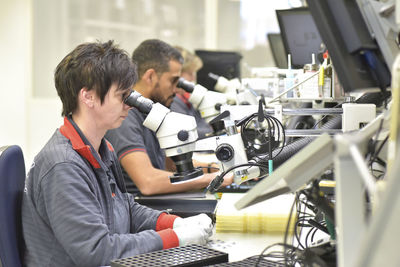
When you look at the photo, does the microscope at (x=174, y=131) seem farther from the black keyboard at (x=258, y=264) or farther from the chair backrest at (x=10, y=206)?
the black keyboard at (x=258, y=264)

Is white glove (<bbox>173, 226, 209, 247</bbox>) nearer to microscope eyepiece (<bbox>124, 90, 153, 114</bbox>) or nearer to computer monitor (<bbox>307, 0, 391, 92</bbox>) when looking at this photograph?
microscope eyepiece (<bbox>124, 90, 153, 114</bbox>)

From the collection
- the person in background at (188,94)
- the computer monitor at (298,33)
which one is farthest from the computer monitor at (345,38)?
the person in background at (188,94)

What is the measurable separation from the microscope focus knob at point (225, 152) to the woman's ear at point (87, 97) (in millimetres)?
424

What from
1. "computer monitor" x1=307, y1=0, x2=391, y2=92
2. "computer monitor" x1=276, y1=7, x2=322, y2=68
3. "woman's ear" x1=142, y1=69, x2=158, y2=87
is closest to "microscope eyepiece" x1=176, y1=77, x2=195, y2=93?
"woman's ear" x1=142, y1=69, x2=158, y2=87

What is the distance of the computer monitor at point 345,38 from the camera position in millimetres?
1101

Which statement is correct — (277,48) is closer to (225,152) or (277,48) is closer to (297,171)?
(225,152)

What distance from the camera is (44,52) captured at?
21.0ft

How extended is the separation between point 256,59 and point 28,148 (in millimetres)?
3018

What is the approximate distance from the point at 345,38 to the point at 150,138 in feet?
6.05

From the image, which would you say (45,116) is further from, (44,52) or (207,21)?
(207,21)

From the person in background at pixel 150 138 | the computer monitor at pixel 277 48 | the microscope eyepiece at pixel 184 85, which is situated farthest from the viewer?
the computer monitor at pixel 277 48

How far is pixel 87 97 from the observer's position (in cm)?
172

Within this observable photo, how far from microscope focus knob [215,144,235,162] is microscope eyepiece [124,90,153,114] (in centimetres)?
28

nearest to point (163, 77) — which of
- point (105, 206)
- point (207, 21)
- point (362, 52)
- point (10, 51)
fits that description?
point (105, 206)
